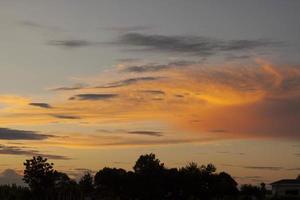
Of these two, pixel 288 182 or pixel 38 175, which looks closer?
pixel 38 175

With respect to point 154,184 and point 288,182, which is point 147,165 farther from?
point 288,182

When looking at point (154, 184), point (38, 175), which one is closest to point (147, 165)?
point (154, 184)

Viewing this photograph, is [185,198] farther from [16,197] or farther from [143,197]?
[16,197]

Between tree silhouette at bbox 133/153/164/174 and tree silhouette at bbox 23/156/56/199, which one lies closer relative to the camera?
tree silhouette at bbox 23/156/56/199

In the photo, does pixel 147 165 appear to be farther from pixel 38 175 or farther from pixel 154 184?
pixel 38 175

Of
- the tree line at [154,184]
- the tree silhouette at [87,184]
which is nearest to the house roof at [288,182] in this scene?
the tree line at [154,184]

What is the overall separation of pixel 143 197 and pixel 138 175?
5.29m

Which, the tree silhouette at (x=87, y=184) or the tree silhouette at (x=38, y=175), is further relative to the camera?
the tree silhouette at (x=87, y=184)

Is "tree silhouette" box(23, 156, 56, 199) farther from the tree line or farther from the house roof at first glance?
the house roof

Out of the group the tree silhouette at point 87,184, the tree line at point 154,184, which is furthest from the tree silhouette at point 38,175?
the tree silhouette at point 87,184

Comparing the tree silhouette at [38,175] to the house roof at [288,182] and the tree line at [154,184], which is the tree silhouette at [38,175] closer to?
the tree line at [154,184]

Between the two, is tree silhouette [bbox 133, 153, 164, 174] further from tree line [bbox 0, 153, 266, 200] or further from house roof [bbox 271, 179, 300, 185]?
house roof [bbox 271, 179, 300, 185]

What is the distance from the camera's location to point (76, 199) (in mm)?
89312

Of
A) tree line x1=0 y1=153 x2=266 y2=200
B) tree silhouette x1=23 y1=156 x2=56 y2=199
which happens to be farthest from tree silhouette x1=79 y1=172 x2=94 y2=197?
tree silhouette x1=23 y1=156 x2=56 y2=199
